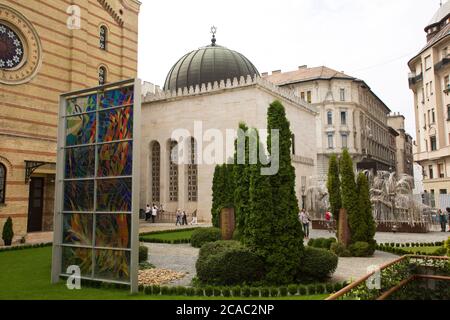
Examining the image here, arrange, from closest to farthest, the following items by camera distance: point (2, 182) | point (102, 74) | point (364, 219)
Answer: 1. point (364, 219)
2. point (2, 182)
3. point (102, 74)

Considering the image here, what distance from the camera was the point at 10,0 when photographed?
21016 millimetres

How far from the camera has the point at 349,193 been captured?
53.4ft

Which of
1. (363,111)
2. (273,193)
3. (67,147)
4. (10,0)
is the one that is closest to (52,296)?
(67,147)

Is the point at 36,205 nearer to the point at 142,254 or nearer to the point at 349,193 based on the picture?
the point at 142,254

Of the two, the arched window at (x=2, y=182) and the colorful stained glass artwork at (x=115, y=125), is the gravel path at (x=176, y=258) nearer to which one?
the colorful stained glass artwork at (x=115, y=125)

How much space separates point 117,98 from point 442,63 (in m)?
38.2

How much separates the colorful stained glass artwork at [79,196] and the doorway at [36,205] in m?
12.7

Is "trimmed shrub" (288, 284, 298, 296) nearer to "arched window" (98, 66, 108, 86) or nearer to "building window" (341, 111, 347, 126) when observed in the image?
"arched window" (98, 66, 108, 86)

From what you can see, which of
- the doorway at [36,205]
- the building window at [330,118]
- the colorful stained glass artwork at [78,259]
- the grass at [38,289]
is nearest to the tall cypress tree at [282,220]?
the grass at [38,289]

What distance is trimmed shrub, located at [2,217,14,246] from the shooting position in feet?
60.7

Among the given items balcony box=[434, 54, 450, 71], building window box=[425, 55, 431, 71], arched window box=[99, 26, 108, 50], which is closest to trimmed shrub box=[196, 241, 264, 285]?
arched window box=[99, 26, 108, 50]

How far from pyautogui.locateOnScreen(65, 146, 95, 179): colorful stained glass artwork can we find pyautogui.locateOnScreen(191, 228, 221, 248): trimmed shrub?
8.07m

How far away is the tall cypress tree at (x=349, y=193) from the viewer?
52.9 ft

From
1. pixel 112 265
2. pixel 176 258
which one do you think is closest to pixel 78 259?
pixel 112 265
